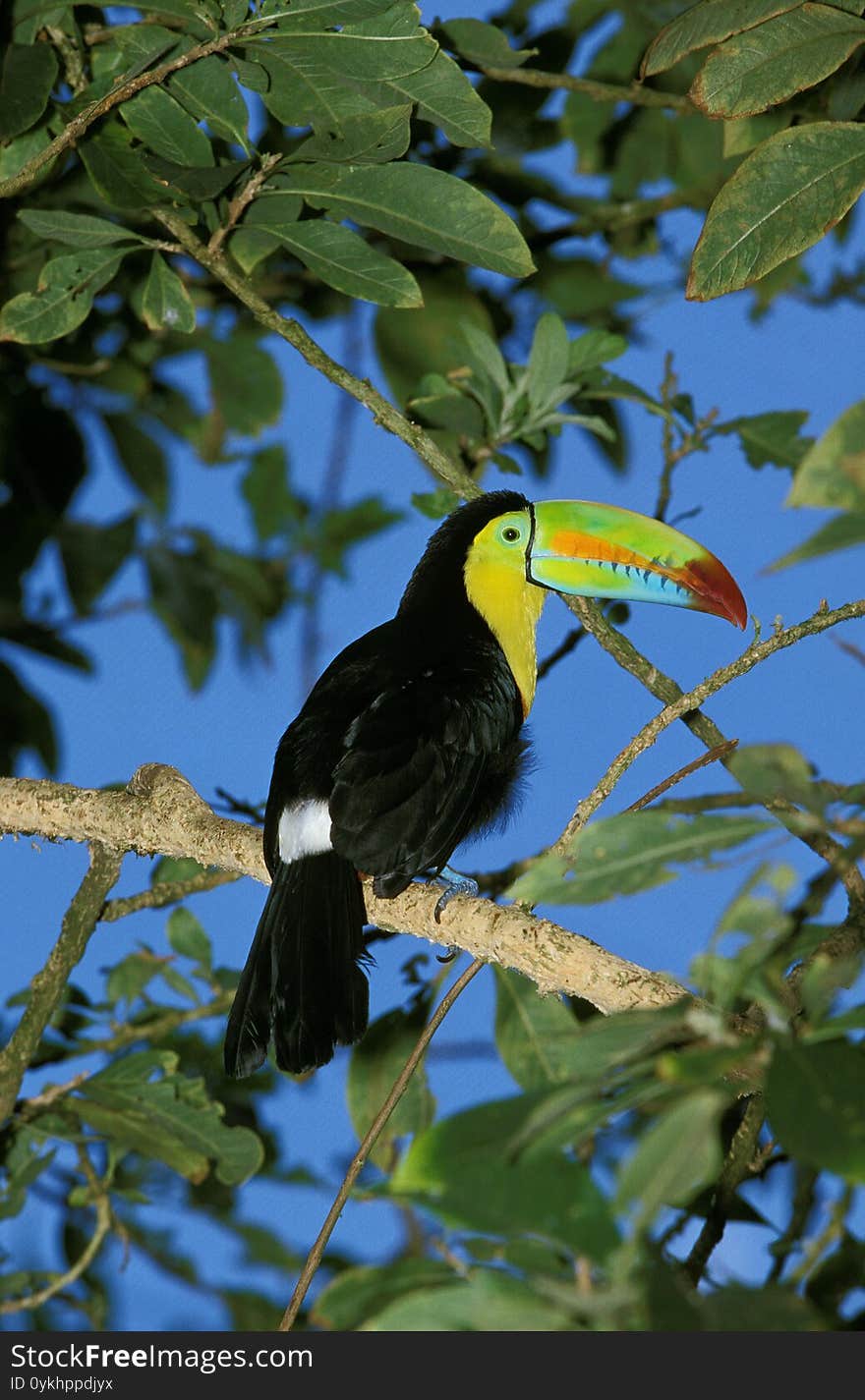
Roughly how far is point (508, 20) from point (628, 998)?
2.77 meters

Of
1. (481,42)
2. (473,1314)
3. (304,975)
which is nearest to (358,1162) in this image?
(304,975)

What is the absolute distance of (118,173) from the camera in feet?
6.97

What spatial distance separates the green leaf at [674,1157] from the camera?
732mm

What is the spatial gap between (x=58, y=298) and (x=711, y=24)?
1164mm

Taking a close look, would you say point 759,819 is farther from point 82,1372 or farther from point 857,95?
point 857,95

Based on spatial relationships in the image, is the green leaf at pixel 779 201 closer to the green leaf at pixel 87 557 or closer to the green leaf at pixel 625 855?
the green leaf at pixel 625 855

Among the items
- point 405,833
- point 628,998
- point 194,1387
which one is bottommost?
point 194,1387

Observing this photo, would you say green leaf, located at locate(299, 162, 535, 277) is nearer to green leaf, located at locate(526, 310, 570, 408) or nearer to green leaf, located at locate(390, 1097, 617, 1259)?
green leaf, located at locate(526, 310, 570, 408)

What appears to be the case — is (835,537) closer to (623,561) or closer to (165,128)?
(165,128)

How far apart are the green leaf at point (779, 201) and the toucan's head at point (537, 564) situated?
4.12ft

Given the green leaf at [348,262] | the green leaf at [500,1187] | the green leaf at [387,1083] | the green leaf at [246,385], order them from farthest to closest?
the green leaf at [246,385] → the green leaf at [387,1083] → the green leaf at [348,262] → the green leaf at [500,1187]

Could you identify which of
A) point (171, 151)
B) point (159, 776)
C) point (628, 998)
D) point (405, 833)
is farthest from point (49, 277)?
point (628, 998)

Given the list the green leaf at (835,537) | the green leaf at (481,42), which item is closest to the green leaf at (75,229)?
the green leaf at (481,42)

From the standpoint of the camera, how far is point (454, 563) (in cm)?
329
